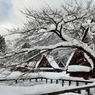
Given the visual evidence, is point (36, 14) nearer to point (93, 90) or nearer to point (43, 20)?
point (43, 20)

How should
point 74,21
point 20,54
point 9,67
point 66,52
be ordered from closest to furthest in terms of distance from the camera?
point 9,67, point 20,54, point 74,21, point 66,52

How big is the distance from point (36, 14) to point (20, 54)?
253 centimetres

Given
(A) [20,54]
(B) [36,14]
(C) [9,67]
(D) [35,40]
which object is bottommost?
(C) [9,67]

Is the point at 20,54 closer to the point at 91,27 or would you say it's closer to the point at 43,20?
the point at 43,20

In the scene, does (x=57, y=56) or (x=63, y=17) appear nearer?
(x=63, y=17)

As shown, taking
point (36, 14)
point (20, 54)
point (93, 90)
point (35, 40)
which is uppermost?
point (36, 14)

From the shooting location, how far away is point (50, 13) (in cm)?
1018

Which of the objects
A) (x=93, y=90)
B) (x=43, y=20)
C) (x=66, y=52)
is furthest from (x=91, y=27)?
(x=93, y=90)

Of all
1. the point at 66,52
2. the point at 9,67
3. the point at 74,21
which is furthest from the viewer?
the point at 66,52

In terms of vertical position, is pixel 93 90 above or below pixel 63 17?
below

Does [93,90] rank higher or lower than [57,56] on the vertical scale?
lower

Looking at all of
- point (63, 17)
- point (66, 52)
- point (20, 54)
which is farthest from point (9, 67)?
point (66, 52)

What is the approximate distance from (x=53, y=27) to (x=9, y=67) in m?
3.08

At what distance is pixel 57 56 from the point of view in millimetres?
11859
